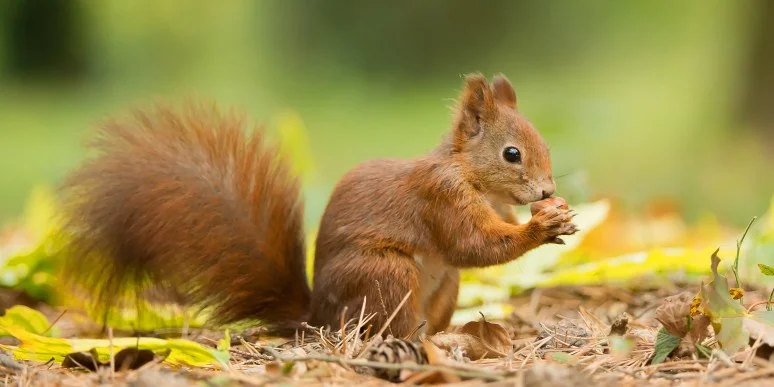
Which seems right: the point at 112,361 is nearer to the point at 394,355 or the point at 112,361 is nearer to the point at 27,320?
the point at 394,355

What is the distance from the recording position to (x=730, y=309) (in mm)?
1738

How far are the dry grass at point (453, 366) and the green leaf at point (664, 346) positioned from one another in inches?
0.8

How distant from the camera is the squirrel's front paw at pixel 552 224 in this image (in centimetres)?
217

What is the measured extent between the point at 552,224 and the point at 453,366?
0.63 m

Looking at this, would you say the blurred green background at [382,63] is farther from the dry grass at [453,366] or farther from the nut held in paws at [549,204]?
the dry grass at [453,366]

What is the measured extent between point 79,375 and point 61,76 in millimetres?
8051

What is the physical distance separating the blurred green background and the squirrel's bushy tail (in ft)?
14.3

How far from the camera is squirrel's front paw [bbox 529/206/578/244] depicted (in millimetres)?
2172

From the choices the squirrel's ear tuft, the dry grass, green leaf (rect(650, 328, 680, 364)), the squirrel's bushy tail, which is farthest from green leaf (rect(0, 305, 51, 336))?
green leaf (rect(650, 328, 680, 364))

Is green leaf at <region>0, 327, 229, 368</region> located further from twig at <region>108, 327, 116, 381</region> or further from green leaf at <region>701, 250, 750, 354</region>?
green leaf at <region>701, 250, 750, 354</region>

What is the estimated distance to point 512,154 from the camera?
2.27m

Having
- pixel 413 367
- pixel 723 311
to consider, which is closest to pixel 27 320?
pixel 413 367

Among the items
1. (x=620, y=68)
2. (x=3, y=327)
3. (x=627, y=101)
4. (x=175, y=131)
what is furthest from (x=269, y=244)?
(x=620, y=68)

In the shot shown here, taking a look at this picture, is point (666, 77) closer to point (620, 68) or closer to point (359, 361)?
point (620, 68)
